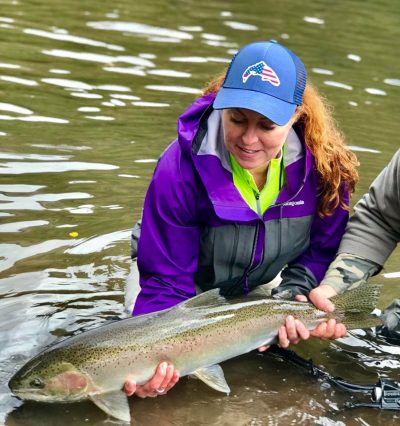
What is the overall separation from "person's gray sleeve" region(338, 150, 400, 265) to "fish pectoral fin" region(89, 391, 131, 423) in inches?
62.7

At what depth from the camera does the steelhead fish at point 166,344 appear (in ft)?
12.8

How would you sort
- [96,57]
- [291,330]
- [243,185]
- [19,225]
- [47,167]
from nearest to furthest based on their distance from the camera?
[291,330]
[243,185]
[19,225]
[47,167]
[96,57]

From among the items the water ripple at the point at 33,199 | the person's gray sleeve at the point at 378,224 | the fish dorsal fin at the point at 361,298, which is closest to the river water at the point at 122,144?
the water ripple at the point at 33,199

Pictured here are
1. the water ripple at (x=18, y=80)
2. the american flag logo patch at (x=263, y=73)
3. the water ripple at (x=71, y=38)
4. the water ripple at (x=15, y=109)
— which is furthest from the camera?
the water ripple at (x=71, y=38)

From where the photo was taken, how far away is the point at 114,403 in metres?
3.95

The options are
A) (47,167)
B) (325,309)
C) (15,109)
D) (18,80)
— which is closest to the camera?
(325,309)

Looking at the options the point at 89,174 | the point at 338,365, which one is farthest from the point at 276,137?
the point at 89,174

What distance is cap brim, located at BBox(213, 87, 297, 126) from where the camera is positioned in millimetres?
4047

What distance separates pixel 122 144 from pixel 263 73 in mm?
4165

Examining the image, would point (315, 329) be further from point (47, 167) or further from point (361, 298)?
point (47, 167)

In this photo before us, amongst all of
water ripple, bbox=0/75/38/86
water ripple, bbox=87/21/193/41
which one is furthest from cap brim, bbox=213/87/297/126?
water ripple, bbox=87/21/193/41

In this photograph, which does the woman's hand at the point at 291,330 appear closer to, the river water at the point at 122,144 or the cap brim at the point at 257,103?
the river water at the point at 122,144

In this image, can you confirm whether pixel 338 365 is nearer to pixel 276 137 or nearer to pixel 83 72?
pixel 276 137

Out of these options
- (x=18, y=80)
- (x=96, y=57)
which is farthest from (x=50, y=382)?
(x=96, y=57)
